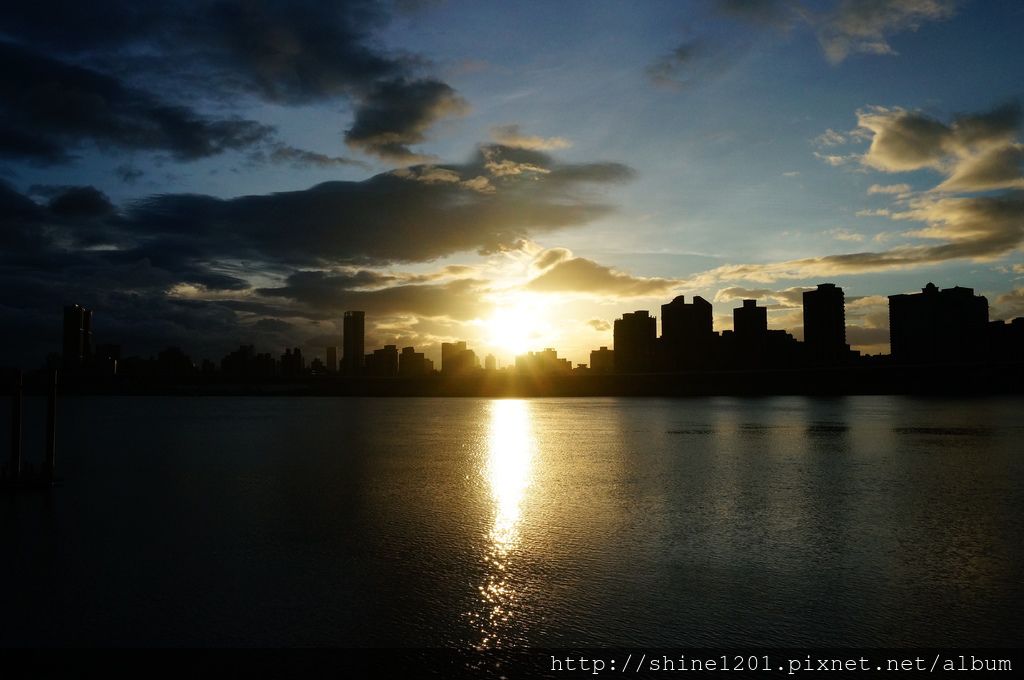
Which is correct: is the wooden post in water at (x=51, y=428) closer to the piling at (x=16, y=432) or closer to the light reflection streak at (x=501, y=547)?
the piling at (x=16, y=432)

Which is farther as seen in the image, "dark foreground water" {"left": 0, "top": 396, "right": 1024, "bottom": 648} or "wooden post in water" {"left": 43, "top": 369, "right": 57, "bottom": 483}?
"wooden post in water" {"left": 43, "top": 369, "right": 57, "bottom": 483}

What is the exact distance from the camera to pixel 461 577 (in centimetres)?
1546

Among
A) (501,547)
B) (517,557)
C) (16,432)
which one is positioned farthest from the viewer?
(16,432)

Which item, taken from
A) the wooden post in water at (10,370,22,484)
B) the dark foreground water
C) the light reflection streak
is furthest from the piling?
the light reflection streak

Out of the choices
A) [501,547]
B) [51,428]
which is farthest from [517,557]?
[51,428]

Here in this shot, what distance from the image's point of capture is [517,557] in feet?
57.1

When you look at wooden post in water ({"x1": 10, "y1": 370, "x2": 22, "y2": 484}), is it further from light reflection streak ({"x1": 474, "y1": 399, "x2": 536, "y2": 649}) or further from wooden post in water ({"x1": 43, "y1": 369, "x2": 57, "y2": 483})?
light reflection streak ({"x1": 474, "y1": 399, "x2": 536, "y2": 649})

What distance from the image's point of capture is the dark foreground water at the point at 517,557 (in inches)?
478

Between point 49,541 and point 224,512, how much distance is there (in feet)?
18.8

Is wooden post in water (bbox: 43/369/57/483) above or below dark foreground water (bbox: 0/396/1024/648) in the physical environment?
above

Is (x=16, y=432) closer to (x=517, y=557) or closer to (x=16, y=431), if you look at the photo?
(x=16, y=431)

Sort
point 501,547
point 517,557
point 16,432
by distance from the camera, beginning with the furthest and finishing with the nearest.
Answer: point 16,432
point 501,547
point 517,557

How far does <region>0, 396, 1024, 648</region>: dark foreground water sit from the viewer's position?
1214cm

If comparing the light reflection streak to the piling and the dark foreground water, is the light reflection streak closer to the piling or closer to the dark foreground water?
the dark foreground water
